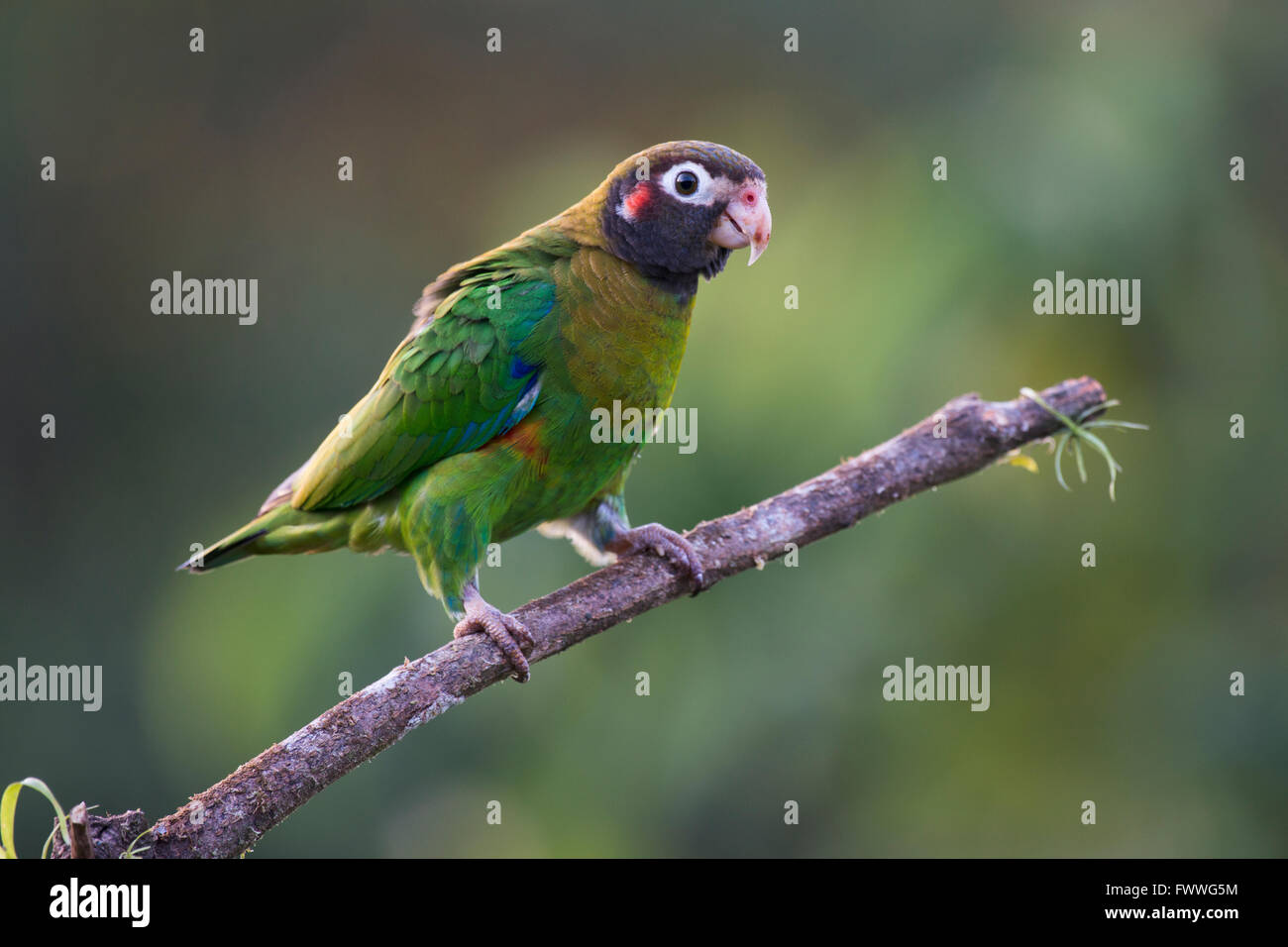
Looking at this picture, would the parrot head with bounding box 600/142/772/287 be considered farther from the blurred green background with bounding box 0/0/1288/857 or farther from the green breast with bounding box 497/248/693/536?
the blurred green background with bounding box 0/0/1288/857

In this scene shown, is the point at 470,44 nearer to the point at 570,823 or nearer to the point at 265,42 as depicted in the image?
the point at 265,42

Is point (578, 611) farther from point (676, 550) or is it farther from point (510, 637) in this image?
point (676, 550)

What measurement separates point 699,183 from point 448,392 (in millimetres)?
1207

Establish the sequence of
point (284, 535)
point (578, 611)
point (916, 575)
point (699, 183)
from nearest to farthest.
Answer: point (578, 611) → point (699, 183) → point (284, 535) → point (916, 575)

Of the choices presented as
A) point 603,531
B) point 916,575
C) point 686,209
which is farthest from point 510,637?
point 916,575

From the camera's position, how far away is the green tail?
4648mm

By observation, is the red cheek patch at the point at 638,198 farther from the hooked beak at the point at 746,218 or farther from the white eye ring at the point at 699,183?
the hooked beak at the point at 746,218

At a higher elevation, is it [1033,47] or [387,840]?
[1033,47]

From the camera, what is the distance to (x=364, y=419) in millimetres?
4523

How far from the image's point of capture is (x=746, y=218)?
171 inches

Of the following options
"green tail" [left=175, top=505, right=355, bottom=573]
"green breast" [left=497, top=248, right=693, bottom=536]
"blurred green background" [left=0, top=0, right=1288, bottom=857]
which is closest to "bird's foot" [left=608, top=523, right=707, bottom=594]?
"green breast" [left=497, top=248, right=693, bottom=536]

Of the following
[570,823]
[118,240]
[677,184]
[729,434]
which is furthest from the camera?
[118,240]
